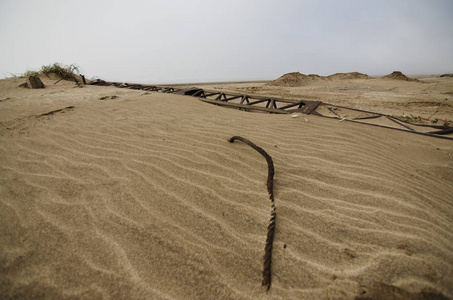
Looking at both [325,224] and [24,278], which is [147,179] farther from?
[325,224]

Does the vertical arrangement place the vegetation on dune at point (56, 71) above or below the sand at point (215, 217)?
above

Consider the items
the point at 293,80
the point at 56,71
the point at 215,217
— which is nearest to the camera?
the point at 215,217

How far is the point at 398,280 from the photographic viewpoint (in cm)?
102

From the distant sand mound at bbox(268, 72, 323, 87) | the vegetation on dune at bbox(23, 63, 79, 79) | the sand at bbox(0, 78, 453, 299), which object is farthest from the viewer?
the distant sand mound at bbox(268, 72, 323, 87)

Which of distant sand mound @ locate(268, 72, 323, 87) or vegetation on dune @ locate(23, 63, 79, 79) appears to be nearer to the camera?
vegetation on dune @ locate(23, 63, 79, 79)

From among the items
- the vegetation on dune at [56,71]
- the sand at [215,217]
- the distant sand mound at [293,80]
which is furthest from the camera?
the distant sand mound at [293,80]

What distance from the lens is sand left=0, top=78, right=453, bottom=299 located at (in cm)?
103

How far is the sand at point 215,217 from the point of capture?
103 cm

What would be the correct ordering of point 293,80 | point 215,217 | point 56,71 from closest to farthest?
point 215,217
point 56,71
point 293,80

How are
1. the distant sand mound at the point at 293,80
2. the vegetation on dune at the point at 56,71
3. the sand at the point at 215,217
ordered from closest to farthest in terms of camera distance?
1. the sand at the point at 215,217
2. the vegetation on dune at the point at 56,71
3. the distant sand mound at the point at 293,80

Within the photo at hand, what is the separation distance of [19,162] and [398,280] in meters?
3.53

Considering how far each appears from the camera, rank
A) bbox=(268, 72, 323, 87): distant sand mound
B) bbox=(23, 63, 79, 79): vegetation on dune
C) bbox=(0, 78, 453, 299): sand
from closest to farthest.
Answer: bbox=(0, 78, 453, 299): sand, bbox=(23, 63, 79, 79): vegetation on dune, bbox=(268, 72, 323, 87): distant sand mound

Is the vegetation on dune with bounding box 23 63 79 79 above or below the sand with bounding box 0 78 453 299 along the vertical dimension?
above

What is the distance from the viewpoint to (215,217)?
57.2 inches
